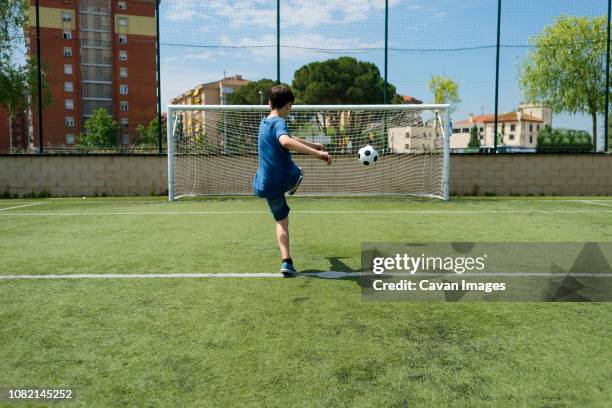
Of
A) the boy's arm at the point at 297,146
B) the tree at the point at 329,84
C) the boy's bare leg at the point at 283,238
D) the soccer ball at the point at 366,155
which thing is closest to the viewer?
the boy's arm at the point at 297,146

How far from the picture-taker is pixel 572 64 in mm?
19609

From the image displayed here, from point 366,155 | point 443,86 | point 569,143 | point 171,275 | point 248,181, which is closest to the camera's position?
point 171,275

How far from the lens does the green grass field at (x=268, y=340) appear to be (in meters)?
2.29

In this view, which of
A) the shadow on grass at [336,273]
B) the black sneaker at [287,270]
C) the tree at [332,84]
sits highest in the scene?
the tree at [332,84]

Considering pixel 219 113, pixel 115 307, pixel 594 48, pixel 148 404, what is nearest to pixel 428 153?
pixel 219 113

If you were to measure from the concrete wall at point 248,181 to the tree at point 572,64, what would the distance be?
4.85 feet

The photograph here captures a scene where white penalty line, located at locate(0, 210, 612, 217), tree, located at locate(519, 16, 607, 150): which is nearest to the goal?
white penalty line, located at locate(0, 210, 612, 217)

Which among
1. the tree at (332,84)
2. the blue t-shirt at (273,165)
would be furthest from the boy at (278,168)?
the tree at (332,84)

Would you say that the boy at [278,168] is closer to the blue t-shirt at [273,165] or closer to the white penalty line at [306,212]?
the blue t-shirt at [273,165]

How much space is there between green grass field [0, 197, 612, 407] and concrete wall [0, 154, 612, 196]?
29.0 feet

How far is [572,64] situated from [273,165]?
18.9 meters

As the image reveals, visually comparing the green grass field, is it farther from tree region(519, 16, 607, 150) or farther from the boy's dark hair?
tree region(519, 16, 607, 150)

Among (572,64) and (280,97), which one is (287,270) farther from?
(572,64)

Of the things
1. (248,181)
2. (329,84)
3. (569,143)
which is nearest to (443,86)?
(569,143)
